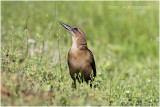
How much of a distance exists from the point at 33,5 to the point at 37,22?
2.54 feet

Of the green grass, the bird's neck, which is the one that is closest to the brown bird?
the bird's neck

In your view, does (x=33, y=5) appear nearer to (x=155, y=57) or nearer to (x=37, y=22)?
(x=37, y=22)

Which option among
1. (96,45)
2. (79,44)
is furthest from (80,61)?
(96,45)

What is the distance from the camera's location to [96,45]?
10.4 meters

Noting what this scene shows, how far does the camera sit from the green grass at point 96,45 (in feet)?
18.7

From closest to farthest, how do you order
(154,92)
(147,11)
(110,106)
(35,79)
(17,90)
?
A: (17,90)
(110,106)
(35,79)
(154,92)
(147,11)

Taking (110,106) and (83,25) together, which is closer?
(110,106)

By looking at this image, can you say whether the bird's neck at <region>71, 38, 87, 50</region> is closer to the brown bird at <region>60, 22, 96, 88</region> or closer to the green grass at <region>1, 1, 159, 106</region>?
the brown bird at <region>60, 22, 96, 88</region>

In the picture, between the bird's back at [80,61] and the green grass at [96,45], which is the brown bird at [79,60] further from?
the green grass at [96,45]

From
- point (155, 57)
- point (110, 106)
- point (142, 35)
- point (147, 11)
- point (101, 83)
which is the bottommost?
point (110, 106)

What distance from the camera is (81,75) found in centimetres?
625

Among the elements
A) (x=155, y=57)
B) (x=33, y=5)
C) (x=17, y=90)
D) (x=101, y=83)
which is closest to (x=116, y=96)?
(x=101, y=83)

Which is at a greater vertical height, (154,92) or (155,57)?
(155,57)

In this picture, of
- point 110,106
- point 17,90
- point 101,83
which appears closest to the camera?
point 17,90
